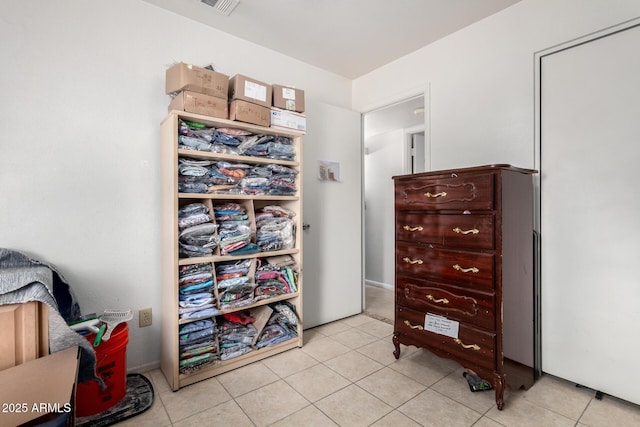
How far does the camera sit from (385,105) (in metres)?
3.04

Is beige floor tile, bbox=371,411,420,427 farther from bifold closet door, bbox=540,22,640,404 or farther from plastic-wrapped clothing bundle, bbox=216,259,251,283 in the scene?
plastic-wrapped clothing bundle, bbox=216,259,251,283

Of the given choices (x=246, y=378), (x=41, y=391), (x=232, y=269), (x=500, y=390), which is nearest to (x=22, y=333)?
(x=41, y=391)

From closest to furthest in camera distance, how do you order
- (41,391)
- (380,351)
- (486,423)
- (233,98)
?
(41,391) → (486,423) → (233,98) → (380,351)

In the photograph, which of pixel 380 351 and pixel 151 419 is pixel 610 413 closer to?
pixel 380 351

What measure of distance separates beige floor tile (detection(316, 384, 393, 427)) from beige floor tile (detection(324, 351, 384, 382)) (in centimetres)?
17

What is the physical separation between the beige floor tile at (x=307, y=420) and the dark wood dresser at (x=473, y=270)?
0.82 metres

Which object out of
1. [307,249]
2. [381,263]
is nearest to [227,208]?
[307,249]

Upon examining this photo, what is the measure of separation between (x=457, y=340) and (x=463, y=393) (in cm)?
31

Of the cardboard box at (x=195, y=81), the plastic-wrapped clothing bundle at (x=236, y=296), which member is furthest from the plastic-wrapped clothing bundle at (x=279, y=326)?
the cardboard box at (x=195, y=81)

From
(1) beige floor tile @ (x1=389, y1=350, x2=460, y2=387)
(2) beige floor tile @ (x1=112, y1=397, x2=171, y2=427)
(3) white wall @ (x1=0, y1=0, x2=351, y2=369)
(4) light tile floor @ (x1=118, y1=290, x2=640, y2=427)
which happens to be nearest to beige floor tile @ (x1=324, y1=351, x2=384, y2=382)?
(4) light tile floor @ (x1=118, y1=290, x2=640, y2=427)

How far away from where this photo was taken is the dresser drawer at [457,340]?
68.4 inches

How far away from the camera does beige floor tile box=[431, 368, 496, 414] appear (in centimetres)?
175

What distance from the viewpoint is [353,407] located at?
5.65 ft

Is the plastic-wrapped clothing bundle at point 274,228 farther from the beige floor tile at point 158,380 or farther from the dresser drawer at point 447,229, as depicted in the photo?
the beige floor tile at point 158,380
